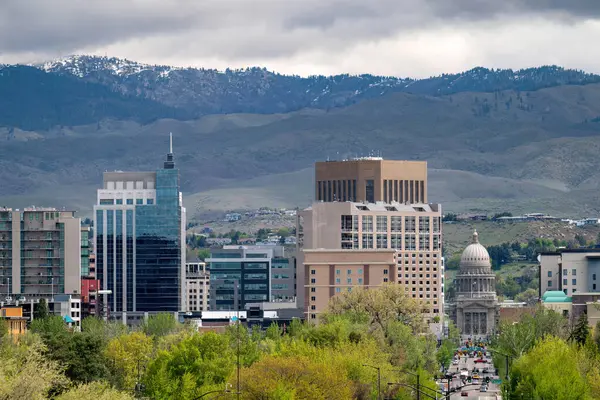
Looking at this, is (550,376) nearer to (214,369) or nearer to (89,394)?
(214,369)

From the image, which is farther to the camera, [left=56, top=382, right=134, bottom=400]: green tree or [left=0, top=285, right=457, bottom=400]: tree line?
[left=0, top=285, right=457, bottom=400]: tree line

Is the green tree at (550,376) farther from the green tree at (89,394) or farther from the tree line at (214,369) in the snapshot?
the green tree at (89,394)

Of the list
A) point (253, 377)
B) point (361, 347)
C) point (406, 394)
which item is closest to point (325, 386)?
point (253, 377)

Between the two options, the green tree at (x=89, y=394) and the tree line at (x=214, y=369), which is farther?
the tree line at (x=214, y=369)

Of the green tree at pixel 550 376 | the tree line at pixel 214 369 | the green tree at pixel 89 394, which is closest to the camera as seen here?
the green tree at pixel 89 394

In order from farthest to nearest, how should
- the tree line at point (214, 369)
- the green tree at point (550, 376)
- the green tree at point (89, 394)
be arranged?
the green tree at point (550, 376) → the tree line at point (214, 369) → the green tree at point (89, 394)

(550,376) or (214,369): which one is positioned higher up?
(214,369)

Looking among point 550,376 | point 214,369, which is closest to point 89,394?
point 214,369

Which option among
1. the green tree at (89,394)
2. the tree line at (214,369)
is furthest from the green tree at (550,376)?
the green tree at (89,394)

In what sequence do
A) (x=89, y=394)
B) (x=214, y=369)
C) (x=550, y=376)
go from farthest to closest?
(x=214, y=369), (x=550, y=376), (x=89, y=394)

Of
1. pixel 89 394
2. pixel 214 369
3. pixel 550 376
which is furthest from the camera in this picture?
pixel 214 369

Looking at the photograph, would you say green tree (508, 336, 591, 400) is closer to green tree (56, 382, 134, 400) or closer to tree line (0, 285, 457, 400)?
tree line (0, 285, 457, 400)

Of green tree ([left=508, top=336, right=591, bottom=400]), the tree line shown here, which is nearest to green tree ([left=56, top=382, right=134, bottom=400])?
the tree line

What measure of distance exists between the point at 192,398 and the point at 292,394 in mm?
13764
